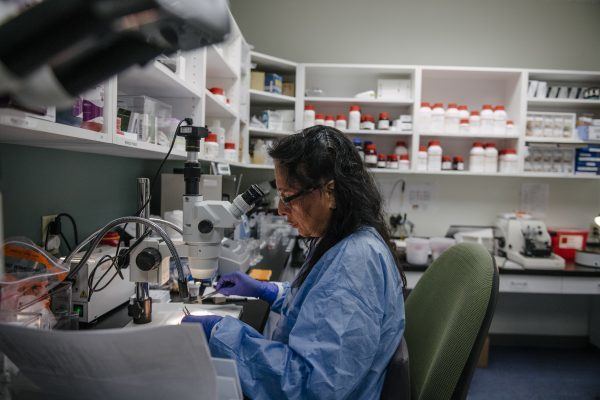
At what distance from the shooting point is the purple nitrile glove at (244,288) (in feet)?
4.64

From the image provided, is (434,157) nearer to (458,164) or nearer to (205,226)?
(458,164)

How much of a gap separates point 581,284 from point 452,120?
155 centimetres

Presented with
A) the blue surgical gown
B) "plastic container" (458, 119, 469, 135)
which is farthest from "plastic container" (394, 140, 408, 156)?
the blue surgical gown

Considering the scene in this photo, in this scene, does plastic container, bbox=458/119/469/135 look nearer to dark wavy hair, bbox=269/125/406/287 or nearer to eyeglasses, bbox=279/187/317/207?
dark wavy hair, bbox=269/125/406/287

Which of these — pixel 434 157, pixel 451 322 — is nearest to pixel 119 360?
pixel 451 322

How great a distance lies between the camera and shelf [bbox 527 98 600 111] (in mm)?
3061

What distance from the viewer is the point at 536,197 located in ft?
11.3

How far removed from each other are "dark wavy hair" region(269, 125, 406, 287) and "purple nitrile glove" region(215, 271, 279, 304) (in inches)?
14.3

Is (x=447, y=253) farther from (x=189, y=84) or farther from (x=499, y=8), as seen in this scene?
(x=499, y=8)

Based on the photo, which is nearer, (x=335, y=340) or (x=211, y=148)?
(x=335, y=340)

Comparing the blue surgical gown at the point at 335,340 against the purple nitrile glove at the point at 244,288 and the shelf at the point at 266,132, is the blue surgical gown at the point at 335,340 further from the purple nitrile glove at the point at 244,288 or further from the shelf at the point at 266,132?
the shelf at the point at 266,132

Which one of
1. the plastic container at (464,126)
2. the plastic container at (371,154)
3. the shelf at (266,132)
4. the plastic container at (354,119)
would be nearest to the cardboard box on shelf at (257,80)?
the shelf at (266,132)

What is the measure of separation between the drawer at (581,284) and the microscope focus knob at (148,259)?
295cm

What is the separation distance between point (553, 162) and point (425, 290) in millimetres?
2665
